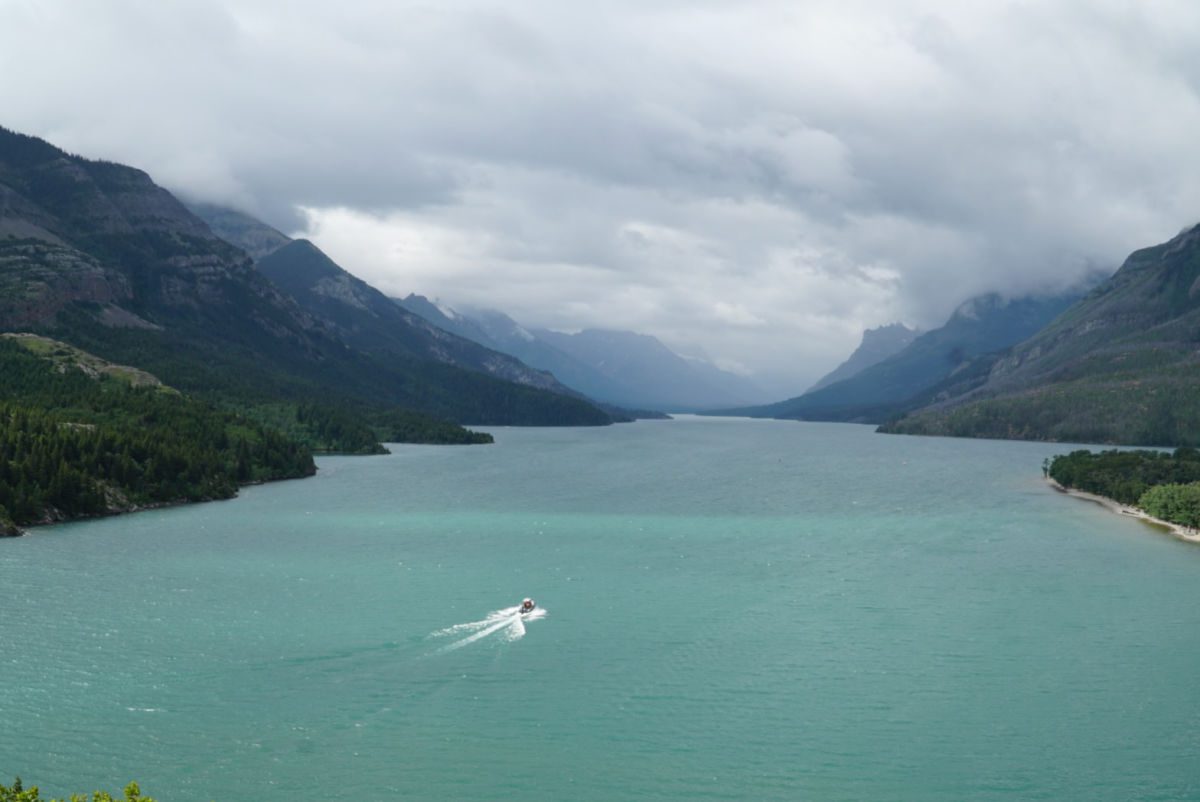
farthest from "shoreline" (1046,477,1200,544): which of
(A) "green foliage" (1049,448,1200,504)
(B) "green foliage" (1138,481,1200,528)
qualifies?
(A) "green foliage" (1049,448,1200,504)

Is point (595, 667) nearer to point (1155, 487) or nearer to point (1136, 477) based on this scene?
point (1155, 487)

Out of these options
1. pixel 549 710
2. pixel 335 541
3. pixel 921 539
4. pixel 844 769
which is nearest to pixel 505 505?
pixel 335 541

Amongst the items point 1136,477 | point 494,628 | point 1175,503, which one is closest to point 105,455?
point 494,628

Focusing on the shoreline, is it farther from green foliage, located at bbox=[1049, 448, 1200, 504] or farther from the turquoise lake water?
the turquoise lake water

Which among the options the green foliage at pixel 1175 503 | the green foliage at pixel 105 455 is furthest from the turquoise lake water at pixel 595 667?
the green foliage at pixel 1175 503

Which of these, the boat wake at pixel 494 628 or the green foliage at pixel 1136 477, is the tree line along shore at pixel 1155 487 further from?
the boat wake at pixel 494 628

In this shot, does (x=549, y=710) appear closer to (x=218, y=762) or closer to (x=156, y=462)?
(x=218, y=762)

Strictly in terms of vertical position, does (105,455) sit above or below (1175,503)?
above
